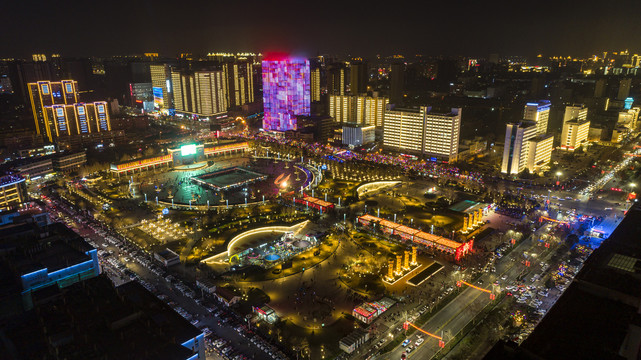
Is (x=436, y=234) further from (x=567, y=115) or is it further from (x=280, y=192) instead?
(x=567, y=115)

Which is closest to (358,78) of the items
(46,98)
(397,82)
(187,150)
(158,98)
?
(397,82)

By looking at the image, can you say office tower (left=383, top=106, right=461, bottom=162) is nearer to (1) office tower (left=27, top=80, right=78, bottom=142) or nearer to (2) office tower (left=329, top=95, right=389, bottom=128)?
(2) office tower (left=329, top=95, right=389, bottom=128)

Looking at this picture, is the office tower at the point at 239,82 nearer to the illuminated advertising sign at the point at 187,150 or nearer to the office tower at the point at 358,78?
the office tower at the point at 358,78

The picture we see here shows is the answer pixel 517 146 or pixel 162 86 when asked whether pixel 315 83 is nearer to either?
pixel 162 86

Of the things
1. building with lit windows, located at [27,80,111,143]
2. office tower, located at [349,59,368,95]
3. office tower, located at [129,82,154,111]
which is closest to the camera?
building with lit windows, located at [27,80,111,143]

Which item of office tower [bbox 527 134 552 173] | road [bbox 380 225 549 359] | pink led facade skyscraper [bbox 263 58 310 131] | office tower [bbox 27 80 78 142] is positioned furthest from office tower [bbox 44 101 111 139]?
office tower [bbox 527 134 552 173]

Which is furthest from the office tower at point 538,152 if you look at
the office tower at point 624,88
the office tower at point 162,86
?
the office tower at point 162,86
